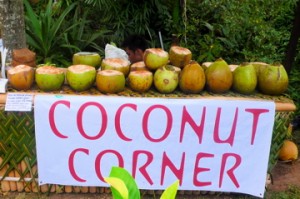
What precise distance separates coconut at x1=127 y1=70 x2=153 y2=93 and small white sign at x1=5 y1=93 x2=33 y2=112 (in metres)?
0.61

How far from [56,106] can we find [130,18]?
317 cm

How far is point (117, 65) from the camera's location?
2488mm

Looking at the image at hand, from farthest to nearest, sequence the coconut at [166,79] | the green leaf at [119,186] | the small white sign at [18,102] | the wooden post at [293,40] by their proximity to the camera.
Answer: the wooden post at [293,40] < the coconut at [166,79] < the small white sign at [18,102] < the green leaf at [119,186]

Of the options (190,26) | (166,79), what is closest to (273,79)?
(166,79)

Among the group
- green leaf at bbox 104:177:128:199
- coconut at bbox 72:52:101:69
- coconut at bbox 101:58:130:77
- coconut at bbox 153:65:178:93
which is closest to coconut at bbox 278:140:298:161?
coconut at bbox 153:65:178:93

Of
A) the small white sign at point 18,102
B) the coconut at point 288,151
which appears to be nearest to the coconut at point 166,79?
the small white sign at point 18,102

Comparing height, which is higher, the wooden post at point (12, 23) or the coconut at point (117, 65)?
the wooden post at point (12, 23)

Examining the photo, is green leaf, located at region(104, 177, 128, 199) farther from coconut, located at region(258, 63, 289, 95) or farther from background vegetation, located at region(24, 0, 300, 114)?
background vegetation, located at region(24, 0, 300, 114)

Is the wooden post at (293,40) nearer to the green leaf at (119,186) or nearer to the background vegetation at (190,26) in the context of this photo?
the background vegetation at (190,26)

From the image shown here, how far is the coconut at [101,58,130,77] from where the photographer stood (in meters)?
2.47

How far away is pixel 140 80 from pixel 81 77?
35 centimetres

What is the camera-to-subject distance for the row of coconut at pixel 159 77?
7.76ft

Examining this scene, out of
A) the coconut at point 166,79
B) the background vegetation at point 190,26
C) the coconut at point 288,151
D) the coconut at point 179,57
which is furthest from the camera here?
the background vegetation at point 190,26

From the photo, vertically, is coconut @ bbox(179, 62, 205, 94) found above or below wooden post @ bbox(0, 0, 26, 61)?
below
